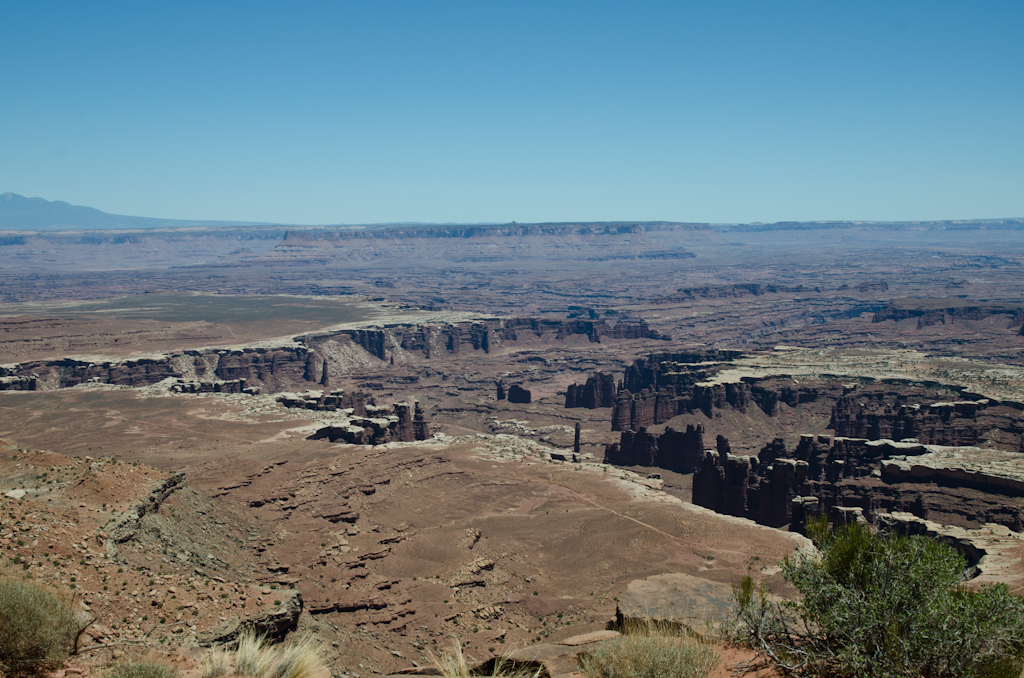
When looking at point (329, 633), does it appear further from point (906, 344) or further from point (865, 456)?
point (906, 344)

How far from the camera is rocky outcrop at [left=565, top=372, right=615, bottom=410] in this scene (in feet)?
324

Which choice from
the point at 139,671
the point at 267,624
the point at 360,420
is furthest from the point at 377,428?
the point at 139,671

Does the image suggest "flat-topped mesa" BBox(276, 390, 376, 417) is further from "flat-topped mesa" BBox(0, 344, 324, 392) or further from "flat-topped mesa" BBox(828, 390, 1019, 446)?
"flat-topped mesa" BBox(828, 390, 1019, 446)

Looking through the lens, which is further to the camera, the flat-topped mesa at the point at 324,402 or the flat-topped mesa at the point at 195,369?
the flat-topped mesa at the point at 195,369

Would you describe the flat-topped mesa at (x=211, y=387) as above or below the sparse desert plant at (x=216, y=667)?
below

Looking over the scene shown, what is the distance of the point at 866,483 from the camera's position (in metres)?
51.9

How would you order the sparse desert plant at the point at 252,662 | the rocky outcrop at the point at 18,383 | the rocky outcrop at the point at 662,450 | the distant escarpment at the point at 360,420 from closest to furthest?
the sparse desert plant at the point at 252,662 < the distant escarpment at the point at 360,420 < the rocky outcrop at the point at 662,450 < the rocky outcrop at the point at 18,383

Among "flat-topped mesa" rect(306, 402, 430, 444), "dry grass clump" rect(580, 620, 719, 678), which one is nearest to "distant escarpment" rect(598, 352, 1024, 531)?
"flat-topped mesa" rect(306, 402, 430, 444)

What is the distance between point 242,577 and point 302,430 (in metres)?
31.6

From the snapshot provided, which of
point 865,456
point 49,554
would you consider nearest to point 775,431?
point 865,456

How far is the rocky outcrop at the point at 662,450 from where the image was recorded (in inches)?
2645

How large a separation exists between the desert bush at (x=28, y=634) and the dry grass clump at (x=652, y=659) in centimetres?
864

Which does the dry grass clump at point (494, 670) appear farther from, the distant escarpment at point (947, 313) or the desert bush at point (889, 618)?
the distant escarpment at point (947, 313)

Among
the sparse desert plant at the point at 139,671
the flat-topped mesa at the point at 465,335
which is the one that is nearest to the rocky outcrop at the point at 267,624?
the sparse desert plant at the point at 139,671
